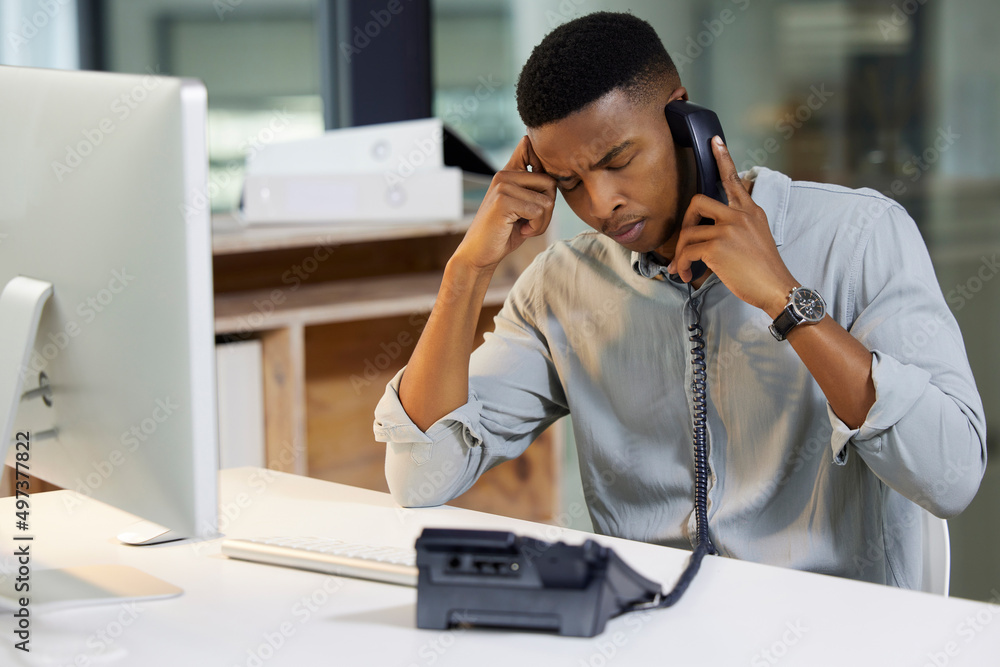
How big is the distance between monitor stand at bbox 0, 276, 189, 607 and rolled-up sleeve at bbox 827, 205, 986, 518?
73cm

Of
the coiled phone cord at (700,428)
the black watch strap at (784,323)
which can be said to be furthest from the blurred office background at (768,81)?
the black watch strap at (784,323)

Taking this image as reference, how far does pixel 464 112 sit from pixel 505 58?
22 cm

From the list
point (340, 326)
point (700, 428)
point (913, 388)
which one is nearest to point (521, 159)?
point (700, 428)

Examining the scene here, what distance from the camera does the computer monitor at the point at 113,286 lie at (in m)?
0.74

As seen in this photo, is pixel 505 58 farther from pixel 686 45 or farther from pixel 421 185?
pixel 421 185

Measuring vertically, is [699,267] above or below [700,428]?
above

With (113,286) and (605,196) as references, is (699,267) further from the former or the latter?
(113,286)

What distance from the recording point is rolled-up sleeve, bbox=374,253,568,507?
1.20 metres

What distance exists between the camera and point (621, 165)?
112 centimetres

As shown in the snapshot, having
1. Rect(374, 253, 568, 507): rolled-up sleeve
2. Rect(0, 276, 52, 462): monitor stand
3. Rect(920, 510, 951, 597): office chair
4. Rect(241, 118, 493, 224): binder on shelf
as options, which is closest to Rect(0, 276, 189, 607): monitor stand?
Rect(0, 276, 52, 462): monitor stand

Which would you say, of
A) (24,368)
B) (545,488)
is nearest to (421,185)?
(545,488)

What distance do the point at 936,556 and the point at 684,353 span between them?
1.23 feet

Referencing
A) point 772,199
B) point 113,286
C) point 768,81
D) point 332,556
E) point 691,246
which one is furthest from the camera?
point 768,81

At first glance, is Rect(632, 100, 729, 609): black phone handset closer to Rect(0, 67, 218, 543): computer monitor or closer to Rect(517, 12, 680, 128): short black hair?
Rect(517, 12, 680, 128): short black hair
